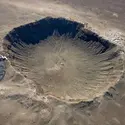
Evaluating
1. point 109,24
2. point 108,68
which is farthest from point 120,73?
point 109,24

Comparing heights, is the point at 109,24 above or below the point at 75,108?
above

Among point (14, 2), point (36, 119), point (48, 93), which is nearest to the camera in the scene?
point (36, 119)

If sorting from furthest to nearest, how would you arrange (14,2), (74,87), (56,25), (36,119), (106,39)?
(14,2) → (56,25) → (106,39) → (74,87) → (36,119)

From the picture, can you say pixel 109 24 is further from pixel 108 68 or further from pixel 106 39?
pixel 108 68

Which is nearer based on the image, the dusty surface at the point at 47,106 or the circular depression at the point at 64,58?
the dusty surface at the point at 47,106

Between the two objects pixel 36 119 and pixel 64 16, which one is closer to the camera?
pixel 36 119

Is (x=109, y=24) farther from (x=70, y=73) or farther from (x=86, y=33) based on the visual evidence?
(x=70, y=73)

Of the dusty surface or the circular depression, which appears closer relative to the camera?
the dusty surface

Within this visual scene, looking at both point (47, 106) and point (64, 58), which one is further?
point (64, 58)
